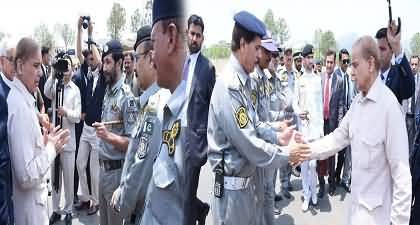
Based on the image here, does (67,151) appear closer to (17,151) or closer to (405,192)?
(17,151)

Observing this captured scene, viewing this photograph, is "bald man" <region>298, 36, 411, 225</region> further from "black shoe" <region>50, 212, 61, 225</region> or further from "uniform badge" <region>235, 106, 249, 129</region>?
"black shoe" <region>50, 212, 61, 225</region>

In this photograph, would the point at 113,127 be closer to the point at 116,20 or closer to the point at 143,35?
the point at 143,35

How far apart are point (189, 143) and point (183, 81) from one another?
18 cm

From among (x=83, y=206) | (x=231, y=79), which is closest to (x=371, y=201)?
(x=231, y=79)

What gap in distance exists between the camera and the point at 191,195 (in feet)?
3.99

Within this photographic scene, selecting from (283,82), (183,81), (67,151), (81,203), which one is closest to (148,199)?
(183,81)

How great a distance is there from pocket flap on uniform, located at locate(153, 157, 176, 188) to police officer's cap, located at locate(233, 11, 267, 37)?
1421 mm

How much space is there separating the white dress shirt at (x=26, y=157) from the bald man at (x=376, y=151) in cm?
190

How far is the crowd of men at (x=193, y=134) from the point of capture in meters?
1.27

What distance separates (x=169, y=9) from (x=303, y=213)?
467 cm

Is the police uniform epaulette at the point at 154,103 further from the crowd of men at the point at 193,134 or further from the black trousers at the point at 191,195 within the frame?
the black trousers at the point at 191,195

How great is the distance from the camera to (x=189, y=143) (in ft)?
3.99

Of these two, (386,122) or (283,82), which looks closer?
(386,122)

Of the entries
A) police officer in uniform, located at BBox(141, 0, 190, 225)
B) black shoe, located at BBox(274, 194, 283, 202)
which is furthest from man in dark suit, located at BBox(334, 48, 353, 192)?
police officer in uniform, located at BBox(141, 0, 190, 225)
